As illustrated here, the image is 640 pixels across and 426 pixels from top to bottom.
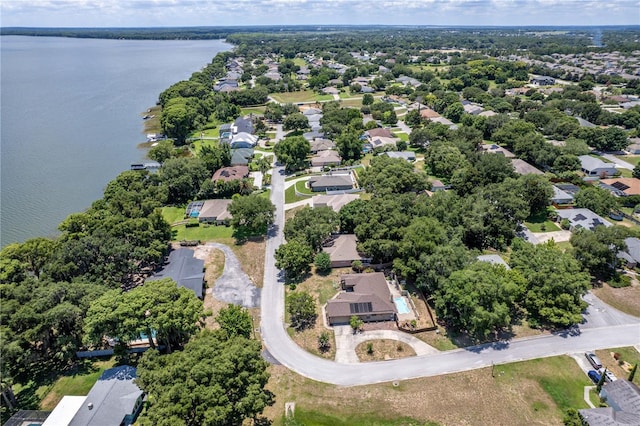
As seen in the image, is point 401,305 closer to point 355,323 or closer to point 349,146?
point 355,323

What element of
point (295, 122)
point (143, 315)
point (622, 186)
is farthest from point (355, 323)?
point (295, 122)

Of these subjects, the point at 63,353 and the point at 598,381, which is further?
the point at 63,353

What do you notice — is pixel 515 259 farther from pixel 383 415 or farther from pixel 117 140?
pixel 117 140

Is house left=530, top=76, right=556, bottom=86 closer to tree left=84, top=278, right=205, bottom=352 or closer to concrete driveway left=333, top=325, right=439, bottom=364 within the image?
concrete driveway left=333, top=325, right=439, bottom=364

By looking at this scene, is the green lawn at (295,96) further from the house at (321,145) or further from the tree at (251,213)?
the tree at (251,213)

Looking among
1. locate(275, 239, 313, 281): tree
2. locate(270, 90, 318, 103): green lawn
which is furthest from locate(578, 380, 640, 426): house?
locate(270, 90, 318, 103): green lawn

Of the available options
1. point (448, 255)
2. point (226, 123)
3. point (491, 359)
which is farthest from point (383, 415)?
point (226, 123)

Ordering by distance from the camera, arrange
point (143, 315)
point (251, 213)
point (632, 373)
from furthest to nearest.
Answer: point (251, 213)
point (143, 315)
point (632, 373)
